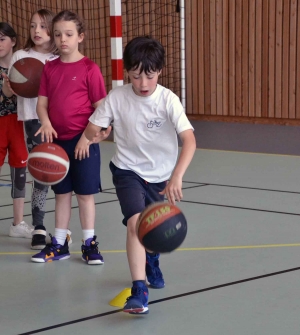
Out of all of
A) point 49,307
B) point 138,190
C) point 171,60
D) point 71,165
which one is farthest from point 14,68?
point 171,60

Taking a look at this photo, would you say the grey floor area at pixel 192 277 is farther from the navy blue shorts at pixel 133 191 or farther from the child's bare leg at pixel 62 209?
the navy blue shorts at pixel 133 191

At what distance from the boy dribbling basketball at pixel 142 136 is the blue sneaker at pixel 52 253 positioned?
2.31ft

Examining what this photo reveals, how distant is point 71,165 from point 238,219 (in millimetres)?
1253

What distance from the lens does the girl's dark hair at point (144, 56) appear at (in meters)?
2.71

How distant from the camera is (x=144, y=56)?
270cm

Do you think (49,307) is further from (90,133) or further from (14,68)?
(14,68)

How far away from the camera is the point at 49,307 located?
2.77 m

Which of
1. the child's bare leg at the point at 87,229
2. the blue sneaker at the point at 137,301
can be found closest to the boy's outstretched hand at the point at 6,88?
the child's bare leg at the point at 87,229

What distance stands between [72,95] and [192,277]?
3.76 ft

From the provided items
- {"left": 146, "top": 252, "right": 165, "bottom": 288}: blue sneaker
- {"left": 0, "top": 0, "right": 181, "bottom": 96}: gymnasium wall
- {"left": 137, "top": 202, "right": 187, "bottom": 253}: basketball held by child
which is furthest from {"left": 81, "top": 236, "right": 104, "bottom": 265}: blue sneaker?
{"left": 0, "top": 0, "right": 181, "bottom": 96}: gymnasium wall

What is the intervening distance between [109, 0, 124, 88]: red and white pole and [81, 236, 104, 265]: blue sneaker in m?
3.41

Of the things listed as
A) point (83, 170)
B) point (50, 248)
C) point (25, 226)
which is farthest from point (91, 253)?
point (25, 226)

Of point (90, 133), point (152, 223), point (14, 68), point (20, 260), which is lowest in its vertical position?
point (20, 260)

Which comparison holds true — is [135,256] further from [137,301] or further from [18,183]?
[18,183]
